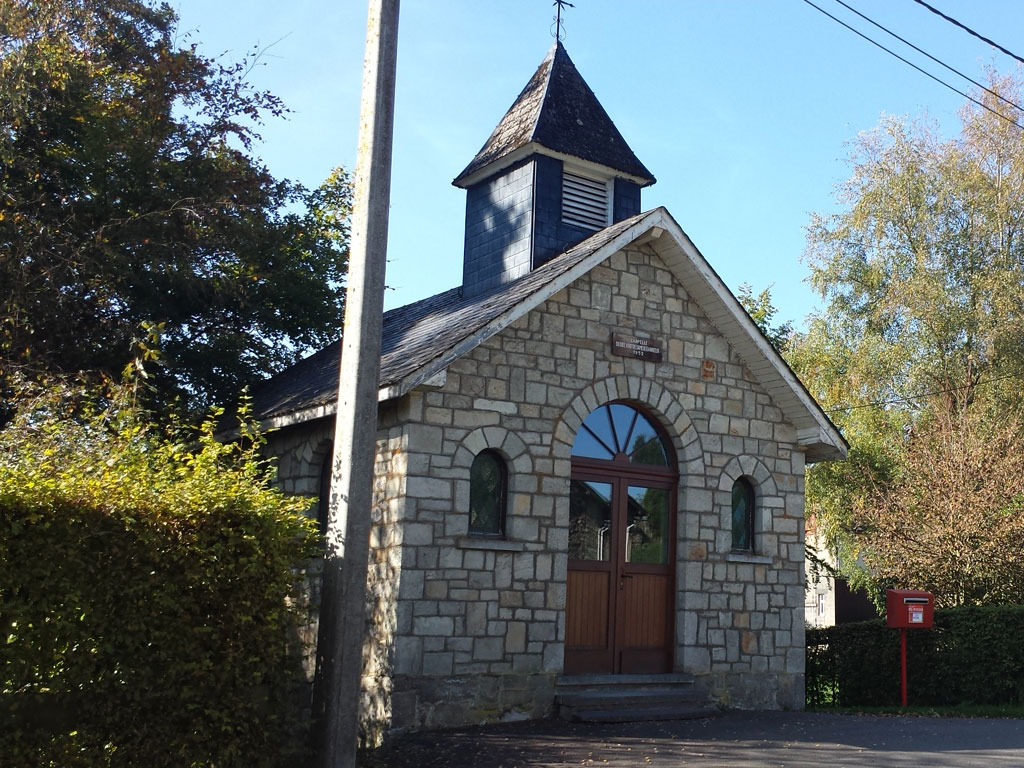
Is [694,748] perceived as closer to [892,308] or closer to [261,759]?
[261,759]

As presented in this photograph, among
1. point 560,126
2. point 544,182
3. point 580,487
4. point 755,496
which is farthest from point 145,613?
point 560,126

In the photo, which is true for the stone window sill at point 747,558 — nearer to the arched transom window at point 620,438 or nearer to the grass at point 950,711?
the arched transom window at point 620,438

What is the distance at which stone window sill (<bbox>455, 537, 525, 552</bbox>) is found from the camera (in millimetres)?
11062

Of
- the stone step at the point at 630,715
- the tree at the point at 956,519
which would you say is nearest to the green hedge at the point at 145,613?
the stone step at the point at 630,715

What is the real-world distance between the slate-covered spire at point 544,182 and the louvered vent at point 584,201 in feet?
0.05

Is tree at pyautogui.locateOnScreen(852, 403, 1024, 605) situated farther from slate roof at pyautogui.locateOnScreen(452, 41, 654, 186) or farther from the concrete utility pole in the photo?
the concrete utility pole

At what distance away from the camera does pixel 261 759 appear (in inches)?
303

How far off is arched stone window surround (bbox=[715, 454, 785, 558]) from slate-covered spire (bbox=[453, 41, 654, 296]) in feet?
13.1

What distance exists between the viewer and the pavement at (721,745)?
8961 millimetres

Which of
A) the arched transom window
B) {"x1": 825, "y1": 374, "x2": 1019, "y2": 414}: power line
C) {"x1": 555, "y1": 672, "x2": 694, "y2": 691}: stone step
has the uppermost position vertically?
{"x1": 825, "y1": 374, "x2": 1019, "y2": 414}: power line

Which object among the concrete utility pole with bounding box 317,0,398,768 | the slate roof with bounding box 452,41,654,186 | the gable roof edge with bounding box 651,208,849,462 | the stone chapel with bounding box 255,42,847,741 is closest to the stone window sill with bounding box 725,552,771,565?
the stone chapel with bounding box 255,42,847,741

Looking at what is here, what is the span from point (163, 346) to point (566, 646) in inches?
317

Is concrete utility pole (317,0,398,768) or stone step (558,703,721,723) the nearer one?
concrete utility pole (317,0,398,768)

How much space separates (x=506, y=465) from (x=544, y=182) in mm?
5401
